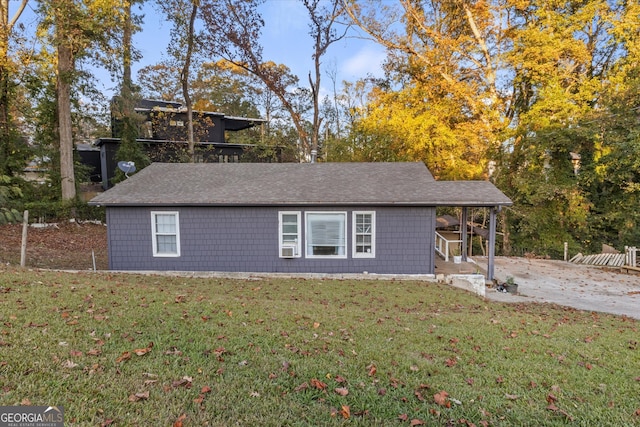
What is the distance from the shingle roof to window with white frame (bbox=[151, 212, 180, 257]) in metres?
0.52

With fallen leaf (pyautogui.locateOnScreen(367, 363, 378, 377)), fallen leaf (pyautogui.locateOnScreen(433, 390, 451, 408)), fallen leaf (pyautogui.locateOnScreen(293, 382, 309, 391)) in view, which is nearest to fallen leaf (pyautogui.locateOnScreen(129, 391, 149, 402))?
fallen leaf (pyautogui.locateOnScreen(293, 382, 309, 391))

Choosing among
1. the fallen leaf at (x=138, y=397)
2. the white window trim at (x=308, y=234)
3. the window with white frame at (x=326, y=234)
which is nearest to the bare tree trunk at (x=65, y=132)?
the white window trim at (x=308, y=234)

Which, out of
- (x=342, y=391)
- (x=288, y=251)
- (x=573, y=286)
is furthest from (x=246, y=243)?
(x=573, y=286)

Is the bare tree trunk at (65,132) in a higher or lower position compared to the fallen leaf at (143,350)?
higher

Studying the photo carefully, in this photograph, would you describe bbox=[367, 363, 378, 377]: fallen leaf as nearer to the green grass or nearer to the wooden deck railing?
the green grass

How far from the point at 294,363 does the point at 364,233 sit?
625 cm

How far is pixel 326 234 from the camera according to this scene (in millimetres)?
9734

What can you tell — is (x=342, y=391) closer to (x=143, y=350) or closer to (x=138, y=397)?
(x=138, y=397)

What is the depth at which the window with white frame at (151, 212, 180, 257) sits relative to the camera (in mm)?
9734

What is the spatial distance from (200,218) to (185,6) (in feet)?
55.7

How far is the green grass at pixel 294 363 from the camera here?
114 inches

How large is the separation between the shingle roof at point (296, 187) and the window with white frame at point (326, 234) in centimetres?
54

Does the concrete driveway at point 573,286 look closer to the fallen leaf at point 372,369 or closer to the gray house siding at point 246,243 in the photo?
the gray house siding at point 246,243

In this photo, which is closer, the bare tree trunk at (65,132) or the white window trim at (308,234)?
the white window trim at (308,234)
